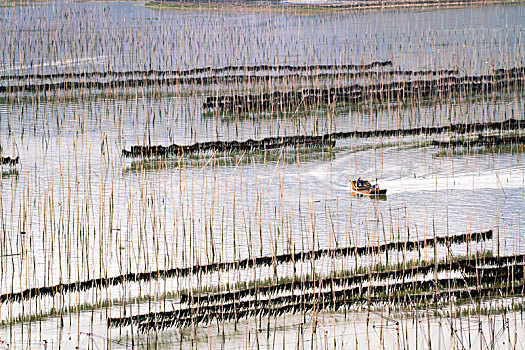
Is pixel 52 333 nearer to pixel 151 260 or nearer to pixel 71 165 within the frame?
pixel 151 260

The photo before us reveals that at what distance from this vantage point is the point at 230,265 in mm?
5074

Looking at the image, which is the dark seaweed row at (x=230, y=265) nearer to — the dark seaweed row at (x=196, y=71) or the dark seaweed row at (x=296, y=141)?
the dark seaweed row at (x=296, y=141)

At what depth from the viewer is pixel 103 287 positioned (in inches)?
192

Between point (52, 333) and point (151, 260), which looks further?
point (151, 260)

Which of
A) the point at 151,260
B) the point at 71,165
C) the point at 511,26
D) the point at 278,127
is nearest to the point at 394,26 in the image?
the point at 511,26

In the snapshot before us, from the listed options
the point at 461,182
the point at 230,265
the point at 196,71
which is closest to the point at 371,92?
the point at 196,71

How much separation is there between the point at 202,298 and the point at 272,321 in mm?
407

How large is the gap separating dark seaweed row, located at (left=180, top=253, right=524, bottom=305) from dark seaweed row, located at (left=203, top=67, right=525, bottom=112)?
4.06 m

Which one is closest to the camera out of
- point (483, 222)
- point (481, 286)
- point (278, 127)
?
point (481, 286)

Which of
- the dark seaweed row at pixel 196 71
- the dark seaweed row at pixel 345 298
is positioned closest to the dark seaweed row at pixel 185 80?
the dark seaweed row at pixel 196 71

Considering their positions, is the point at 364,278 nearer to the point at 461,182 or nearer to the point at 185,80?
the point at 461,182

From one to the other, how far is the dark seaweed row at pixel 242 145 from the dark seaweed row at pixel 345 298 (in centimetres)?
294

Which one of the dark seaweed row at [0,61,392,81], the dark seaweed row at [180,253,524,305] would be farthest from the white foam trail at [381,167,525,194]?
the dark seaweed row at [0,61,392,81]

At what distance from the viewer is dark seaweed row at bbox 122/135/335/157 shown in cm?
753
